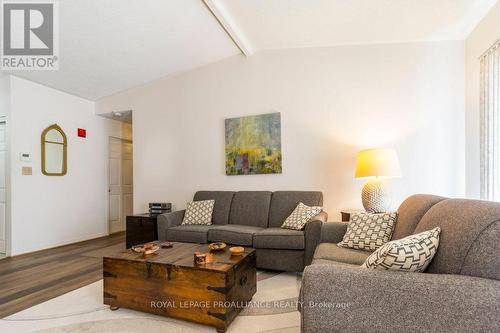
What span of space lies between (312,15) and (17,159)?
412 centimetres

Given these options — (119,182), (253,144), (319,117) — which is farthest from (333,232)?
(119,182)

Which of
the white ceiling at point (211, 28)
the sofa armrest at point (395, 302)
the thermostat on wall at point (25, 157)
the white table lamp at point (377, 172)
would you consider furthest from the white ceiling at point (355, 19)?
the thermostat on wall at point (25, 157)

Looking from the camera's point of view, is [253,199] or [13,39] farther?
[253,199]

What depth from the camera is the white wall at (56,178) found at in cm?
352

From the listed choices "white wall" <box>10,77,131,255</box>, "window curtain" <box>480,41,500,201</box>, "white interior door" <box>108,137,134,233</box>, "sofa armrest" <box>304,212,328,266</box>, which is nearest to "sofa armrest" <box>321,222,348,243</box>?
"sofa armrest" <box>304,212,328,266</box>

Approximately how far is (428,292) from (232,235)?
6.71 feet

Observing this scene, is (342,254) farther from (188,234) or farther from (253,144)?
(253,144)

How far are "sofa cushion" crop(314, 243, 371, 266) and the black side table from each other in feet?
7.50

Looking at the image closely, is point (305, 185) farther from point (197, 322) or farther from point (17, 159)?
point (17, 159)

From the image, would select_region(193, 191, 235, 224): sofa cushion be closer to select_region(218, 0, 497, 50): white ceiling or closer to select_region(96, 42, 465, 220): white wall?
select_region(96, 42, 465, 220): white wall

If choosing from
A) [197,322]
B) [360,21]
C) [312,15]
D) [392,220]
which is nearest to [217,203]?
[197,322]

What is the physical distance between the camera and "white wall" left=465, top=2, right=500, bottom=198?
2.67 meters

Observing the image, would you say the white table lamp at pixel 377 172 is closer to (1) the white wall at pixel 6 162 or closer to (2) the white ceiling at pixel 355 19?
(2) the white ceiling at pixel 355 19

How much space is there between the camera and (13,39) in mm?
2873
